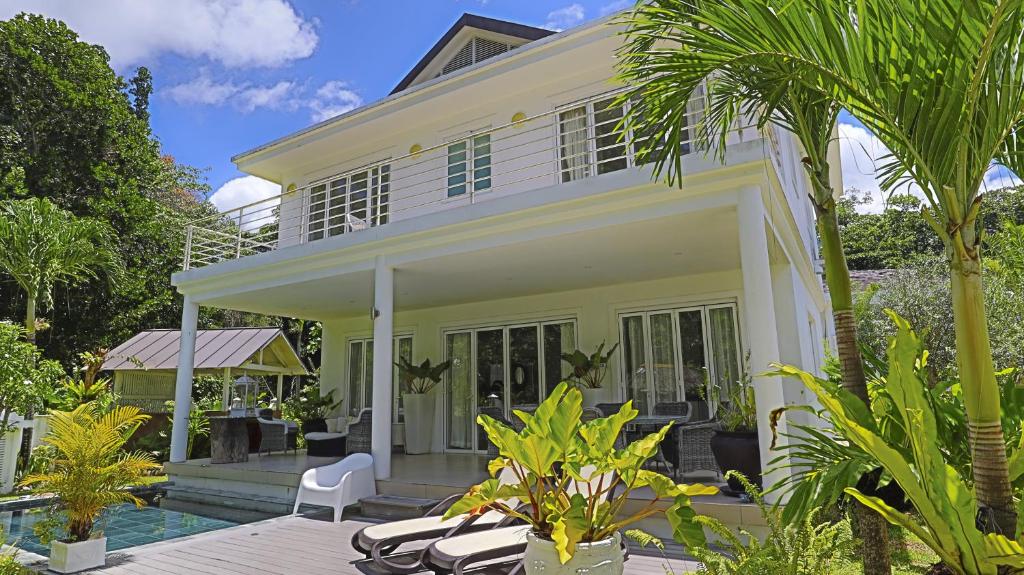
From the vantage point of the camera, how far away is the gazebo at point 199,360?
46.1 feet

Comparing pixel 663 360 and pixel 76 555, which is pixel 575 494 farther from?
pixel 663 360

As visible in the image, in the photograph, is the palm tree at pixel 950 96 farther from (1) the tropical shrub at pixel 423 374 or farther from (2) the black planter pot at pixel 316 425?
(2) the black planter pot at pixel 316 425

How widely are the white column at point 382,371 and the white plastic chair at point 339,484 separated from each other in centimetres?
20

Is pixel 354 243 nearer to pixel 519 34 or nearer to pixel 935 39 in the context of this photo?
pixel 519 34

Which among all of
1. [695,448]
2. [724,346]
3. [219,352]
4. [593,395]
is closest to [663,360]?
[724,346]

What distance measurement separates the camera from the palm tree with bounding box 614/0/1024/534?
2250 millimetres

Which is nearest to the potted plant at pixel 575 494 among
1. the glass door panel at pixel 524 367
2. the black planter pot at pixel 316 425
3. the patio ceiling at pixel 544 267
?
the patio ceiling at pixel 544 267

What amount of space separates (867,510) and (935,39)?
2.18 metres

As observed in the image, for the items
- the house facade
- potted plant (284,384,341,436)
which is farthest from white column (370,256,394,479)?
potted plant (284,384,341,436)

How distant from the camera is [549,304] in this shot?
11.4m

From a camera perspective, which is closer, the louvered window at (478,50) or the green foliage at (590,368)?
the green foliage at (590,368)

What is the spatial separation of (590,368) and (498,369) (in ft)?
7.54

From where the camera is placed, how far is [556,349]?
1130cm

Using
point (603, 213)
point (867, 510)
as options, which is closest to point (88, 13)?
point (603, 213)
